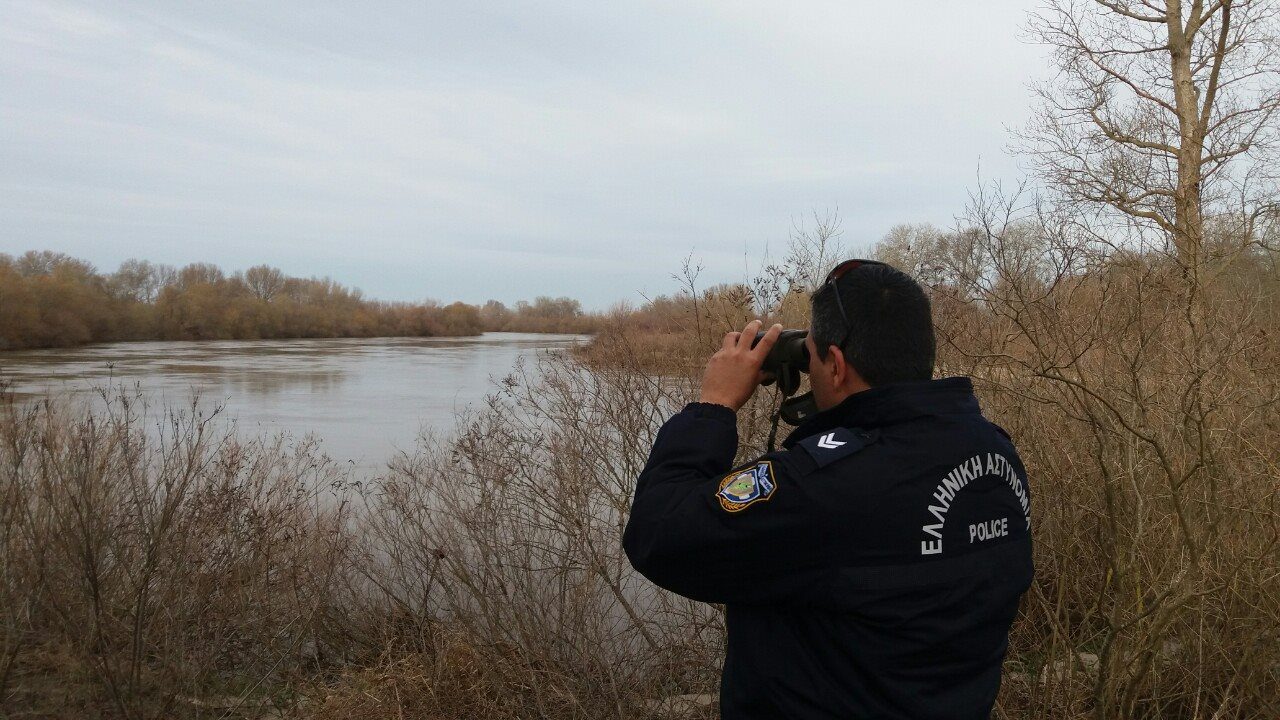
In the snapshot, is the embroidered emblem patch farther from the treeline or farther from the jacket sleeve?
the treeline

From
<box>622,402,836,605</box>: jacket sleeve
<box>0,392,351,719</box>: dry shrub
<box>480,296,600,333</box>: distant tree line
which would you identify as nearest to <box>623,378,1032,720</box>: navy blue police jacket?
<box>622,402,836,605</box>: jacket sleeve

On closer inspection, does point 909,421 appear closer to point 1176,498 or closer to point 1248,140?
point 1176,498

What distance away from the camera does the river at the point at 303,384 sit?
15.2 m

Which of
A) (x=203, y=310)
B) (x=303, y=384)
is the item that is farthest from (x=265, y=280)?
(x=303, y=384)

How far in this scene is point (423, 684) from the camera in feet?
24.2

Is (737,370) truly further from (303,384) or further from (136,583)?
(303,384)

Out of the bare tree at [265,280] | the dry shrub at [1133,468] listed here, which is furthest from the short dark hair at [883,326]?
the bare tree at [265,280]

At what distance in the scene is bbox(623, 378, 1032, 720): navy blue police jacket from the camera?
4.62 feet

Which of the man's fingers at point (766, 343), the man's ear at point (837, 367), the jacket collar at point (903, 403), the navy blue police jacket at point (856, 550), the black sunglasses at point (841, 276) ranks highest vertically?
the black sunglasses at point (841, 276)

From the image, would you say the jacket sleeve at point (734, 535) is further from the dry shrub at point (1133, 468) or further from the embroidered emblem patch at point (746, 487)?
the dry shrub at point (1133, 468)

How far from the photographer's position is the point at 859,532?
4.59 feet

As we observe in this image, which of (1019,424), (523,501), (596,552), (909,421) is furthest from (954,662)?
(523,501)

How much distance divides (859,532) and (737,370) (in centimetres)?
42

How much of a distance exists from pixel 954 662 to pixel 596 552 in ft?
17.9
